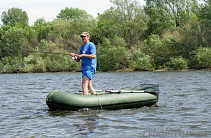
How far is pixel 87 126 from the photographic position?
25.0ft

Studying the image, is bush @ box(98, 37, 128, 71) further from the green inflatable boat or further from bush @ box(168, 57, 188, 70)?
the green inflatable boat

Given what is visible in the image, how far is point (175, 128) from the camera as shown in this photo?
726cm

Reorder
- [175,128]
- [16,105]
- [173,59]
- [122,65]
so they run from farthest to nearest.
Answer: [122,65] → [173,59] → [16,105] → [175,128]

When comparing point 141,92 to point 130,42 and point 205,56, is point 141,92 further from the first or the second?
point 130,42

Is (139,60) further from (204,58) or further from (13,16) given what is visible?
(13,16)

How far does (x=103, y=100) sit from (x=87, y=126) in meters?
1.69

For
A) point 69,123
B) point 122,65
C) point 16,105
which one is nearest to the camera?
point 69,123

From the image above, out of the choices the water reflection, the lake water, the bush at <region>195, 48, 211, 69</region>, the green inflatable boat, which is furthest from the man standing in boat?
the bush at <region>195, 48, 211, 69</region>

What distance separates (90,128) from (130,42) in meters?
43.7

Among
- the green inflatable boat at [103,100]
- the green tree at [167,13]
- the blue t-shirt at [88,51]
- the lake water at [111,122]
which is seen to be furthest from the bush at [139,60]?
the blue t-shirt at [88,51]

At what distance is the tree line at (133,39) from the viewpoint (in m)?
38.2

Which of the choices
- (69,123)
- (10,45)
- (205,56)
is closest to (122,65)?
(205,56)

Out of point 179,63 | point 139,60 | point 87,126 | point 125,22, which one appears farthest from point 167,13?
point 87,126

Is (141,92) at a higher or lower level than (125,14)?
lower
